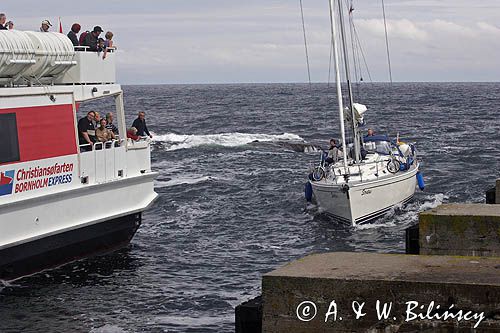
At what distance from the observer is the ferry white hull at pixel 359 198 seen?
24.6 metres

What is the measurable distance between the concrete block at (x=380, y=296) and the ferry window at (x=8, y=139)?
32.5 feet

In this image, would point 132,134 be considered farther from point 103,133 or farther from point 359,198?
point 359,198

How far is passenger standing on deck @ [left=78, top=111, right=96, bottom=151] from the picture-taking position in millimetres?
19188

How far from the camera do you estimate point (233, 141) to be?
52.2m

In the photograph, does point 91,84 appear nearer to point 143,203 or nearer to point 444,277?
point 143,203

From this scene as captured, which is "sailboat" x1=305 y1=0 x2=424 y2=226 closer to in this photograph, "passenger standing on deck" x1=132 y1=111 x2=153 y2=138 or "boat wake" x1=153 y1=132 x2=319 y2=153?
"passenger standing on deck" x1=132 y1=111 x2=153 y2=138

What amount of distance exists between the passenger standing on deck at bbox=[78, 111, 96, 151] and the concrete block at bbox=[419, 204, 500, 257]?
1023 cm

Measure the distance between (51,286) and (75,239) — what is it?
137 cm

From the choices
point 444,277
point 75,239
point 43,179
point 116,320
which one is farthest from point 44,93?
point 444,277

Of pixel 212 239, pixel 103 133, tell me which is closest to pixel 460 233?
pixel 103 133

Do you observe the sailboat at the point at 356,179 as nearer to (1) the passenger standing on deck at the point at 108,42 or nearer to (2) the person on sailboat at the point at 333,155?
(2) the person on sailboat at the point at 333,155

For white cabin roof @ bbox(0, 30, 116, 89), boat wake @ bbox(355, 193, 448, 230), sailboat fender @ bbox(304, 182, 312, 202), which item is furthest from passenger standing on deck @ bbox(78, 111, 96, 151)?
sailboat fender @ bbox(304, 182, 312, 202)

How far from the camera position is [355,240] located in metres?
23.0

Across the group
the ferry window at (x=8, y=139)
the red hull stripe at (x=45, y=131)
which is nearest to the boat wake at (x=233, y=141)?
the red hull stripe at (x=45, y=131)
